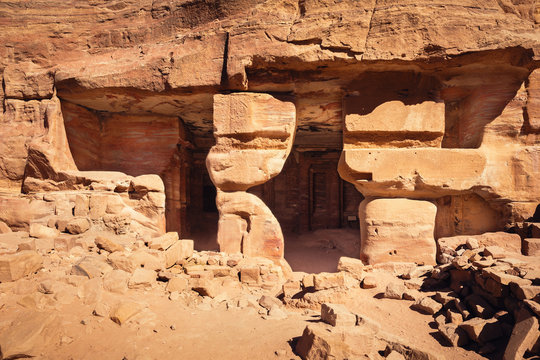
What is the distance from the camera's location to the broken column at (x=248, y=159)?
3.60 metres

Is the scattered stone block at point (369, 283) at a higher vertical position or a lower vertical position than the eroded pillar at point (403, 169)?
lower

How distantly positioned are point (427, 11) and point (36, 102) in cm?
514

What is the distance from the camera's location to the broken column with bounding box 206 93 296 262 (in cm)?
360

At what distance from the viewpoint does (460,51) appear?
3102mm

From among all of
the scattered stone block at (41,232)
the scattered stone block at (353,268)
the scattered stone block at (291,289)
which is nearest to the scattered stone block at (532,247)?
the scattered stone block at (353,268)

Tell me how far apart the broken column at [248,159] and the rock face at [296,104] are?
0.02m

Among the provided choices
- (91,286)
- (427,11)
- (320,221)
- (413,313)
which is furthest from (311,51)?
(320,221)

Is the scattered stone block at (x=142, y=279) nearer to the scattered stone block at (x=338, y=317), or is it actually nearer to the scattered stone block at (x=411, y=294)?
the scattered stone block at (x=338, y=317)

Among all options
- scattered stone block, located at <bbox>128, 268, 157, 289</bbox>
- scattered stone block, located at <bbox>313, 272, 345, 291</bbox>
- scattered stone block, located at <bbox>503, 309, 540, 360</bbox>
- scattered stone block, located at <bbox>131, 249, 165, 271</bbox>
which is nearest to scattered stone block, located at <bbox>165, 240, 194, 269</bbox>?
scattered stone block, located at <bbox>131, 249, 165, 271</bbox>

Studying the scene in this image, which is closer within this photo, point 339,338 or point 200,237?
point 339,338

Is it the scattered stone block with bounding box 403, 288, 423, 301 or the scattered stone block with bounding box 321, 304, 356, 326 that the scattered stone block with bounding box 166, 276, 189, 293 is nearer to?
the scattered stone block with bounding box 321, 304, 356, 326

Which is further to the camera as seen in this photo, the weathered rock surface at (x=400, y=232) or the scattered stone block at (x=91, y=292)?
the weathered rock surface at (x=400, y=232)

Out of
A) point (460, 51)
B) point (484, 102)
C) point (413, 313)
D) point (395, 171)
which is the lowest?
point (413, 313)

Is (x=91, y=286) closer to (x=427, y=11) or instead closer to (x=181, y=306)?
(x=181, y=306)
